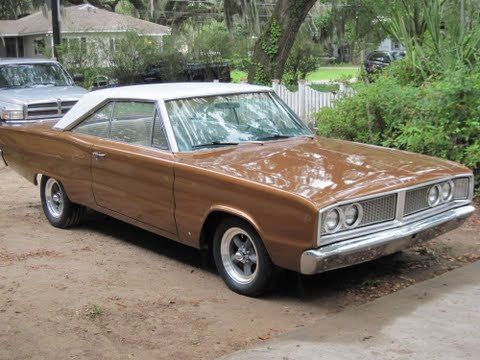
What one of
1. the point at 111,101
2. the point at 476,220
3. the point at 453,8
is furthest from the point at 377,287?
the point at 453,8

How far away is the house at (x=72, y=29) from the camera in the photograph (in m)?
22.6

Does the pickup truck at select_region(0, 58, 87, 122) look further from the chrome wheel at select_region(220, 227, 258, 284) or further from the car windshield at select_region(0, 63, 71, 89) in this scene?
the chrome wheel at select_region(220, 227, 258, 284)

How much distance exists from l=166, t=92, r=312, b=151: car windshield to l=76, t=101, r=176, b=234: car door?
0.68ft

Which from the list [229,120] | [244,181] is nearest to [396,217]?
[244,181]

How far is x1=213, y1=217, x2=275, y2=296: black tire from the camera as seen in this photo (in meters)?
4.82

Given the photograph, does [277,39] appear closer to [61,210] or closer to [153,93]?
[61,210]

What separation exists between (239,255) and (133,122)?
186cm

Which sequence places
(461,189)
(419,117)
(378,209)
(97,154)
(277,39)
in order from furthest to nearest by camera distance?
(277,39), (419,117), (97,154), (461,189), (378,209)

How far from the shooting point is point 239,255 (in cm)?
506

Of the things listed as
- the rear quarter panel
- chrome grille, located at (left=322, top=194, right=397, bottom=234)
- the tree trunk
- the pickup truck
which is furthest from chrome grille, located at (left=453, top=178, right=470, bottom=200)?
the tree trunk

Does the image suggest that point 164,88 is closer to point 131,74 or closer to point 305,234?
point 305,234

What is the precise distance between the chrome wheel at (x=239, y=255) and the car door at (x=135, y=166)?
59 centimetres

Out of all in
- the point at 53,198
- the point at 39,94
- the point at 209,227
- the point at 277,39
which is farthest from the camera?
the point at 277,39

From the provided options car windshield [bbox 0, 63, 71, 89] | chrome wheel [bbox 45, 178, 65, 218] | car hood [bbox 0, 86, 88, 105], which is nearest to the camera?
chrome wheel [bbox 45, 178, 65, 218]
